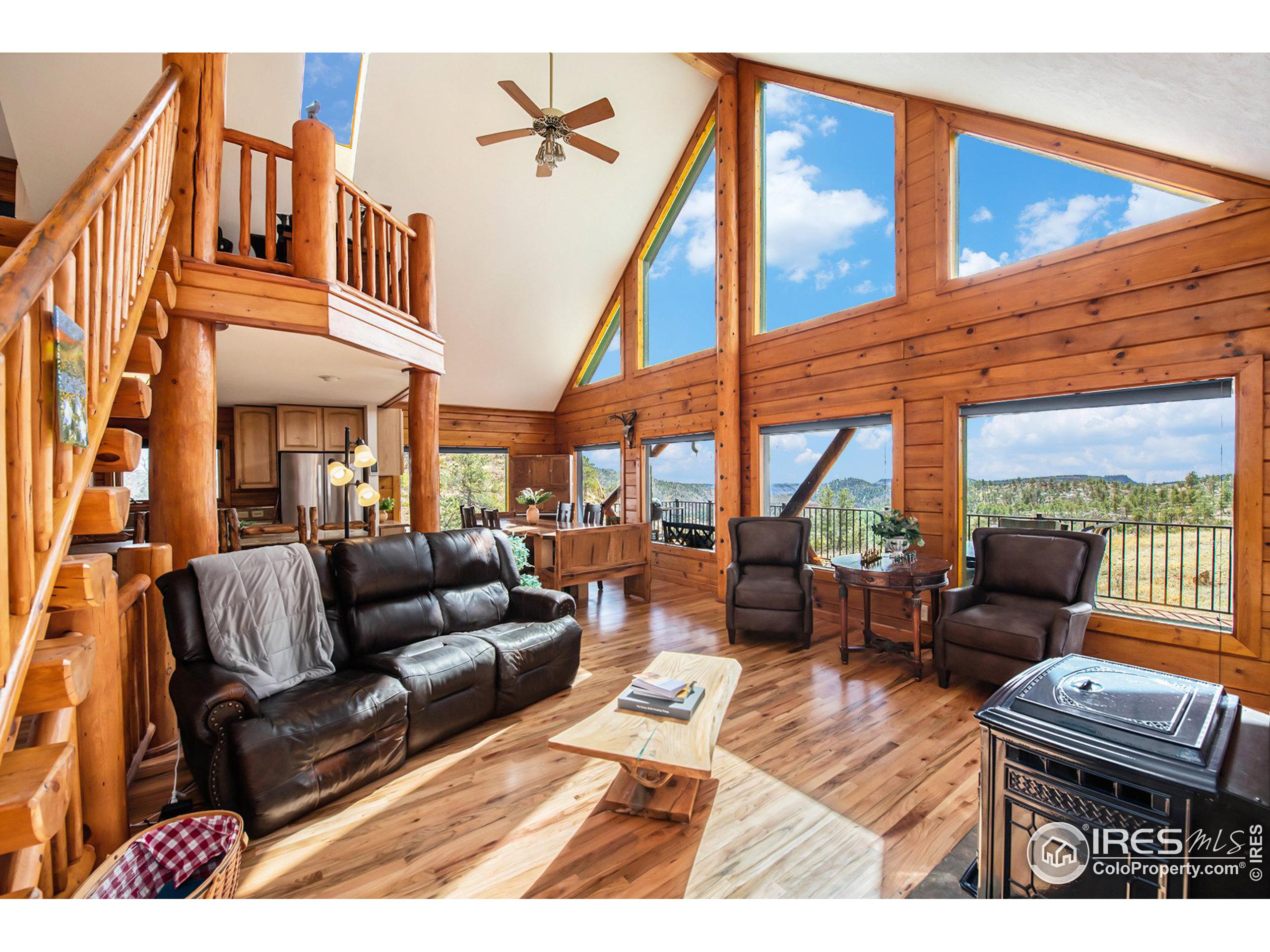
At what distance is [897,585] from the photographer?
3.50 metres

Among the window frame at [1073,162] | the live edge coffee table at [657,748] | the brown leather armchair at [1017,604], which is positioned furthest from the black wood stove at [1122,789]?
the window frame at [1073,162]

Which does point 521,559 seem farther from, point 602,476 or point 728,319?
point 602,476

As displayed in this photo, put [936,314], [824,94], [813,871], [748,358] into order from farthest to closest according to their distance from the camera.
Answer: [748,358], [824,94], [936,314], [813,871]

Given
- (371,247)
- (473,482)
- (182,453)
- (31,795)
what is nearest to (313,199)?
(371,247)

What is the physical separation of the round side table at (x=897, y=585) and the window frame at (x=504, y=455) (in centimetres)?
582

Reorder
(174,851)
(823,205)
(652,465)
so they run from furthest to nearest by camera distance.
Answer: (652,465) < (823,205) < (174,851)

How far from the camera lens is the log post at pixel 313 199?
3.12 meters

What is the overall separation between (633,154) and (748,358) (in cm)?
293

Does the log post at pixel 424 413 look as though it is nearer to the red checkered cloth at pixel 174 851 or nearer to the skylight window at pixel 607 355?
the red checkered cloth at pixel 174 851

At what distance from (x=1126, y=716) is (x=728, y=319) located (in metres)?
4.83

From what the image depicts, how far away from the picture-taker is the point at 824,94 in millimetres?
4828

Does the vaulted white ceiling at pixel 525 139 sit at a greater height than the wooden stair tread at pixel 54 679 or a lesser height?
greater

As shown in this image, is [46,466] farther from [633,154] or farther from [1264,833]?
[633,154]
